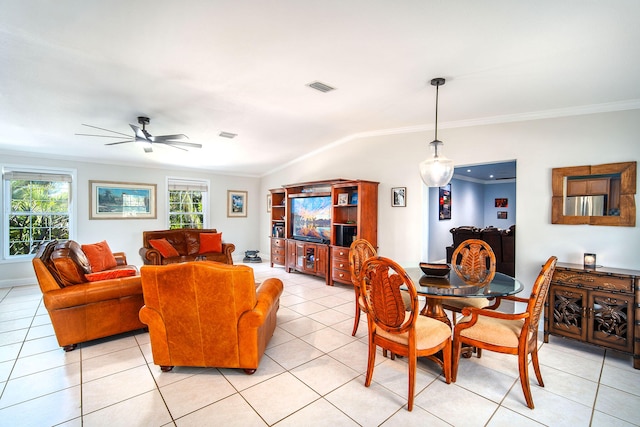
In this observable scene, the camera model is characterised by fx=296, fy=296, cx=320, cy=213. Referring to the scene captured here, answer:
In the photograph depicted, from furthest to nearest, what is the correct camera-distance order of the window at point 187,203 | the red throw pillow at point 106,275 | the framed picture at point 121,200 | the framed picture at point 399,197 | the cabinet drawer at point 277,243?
Result: the window at point 187,203, the cabinet drawer at point 277,243, the framed picture at point 121,200, the framed picture at point 399,197, the red throw pillow at point 106,275

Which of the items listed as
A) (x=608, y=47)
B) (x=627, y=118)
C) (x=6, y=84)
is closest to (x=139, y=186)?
(x=6, y=84)

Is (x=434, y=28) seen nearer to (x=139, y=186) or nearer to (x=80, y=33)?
(x=80, y=33)

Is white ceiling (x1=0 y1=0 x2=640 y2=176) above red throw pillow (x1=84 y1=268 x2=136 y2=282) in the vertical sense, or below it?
above

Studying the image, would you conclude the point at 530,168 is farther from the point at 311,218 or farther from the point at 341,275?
the point at 311,218

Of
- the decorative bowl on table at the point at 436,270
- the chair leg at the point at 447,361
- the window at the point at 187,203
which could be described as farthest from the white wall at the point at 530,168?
the window at the point at 187,203

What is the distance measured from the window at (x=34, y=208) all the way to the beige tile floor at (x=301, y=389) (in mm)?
2863

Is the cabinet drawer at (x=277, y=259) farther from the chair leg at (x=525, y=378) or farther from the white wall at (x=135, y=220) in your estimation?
the chair leg at (x=525, y=378)

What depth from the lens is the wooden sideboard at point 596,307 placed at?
103 inches

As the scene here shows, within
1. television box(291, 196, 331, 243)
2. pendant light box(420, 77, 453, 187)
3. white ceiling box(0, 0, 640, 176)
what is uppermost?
→ white ceiling box(0, 0, 640, 176)

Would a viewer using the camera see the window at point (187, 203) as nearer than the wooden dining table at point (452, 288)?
No

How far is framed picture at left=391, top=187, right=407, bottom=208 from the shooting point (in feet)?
15.6

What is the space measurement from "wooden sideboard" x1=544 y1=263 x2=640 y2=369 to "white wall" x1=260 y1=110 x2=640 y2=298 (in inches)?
14.9

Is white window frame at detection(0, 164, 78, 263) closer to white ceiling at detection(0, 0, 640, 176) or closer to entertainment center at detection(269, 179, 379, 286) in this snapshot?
white ceiling at detection(0, 0, 640, 176)

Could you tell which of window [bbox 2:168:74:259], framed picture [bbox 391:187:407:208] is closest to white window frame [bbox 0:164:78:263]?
window [bbox 2:168:74:259]
